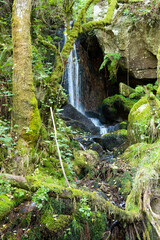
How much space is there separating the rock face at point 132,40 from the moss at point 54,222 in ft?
35.1

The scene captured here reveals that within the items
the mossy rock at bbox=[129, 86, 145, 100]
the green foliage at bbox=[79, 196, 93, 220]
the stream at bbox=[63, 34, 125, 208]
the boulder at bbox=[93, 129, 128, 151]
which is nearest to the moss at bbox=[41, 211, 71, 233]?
the green foliage at bbox=[79, 196, 93, 220]

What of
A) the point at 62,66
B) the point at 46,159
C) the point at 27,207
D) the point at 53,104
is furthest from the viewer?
the point at 62,66

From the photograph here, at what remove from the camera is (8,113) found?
4.09m

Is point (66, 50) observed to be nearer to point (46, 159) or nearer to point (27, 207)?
point (46, 159)

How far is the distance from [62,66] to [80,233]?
3833mm

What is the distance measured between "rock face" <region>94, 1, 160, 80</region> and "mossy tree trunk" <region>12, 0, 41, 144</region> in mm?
8201

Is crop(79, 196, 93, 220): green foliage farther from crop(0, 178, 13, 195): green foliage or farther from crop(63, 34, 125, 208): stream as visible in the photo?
crop(63, 34, 125, 208): stream

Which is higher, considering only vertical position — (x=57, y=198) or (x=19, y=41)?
(x=19, y=41)

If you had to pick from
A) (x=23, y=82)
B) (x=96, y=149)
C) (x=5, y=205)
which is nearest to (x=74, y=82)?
(x=96, y=149)

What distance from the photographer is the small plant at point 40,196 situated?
206 cm

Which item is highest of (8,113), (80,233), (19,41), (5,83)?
(19,41)

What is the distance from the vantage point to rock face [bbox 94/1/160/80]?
10.5m

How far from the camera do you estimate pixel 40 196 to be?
2051mm

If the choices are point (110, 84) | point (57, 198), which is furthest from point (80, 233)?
point (110, 84)
